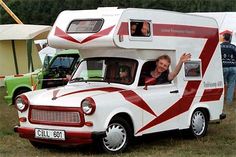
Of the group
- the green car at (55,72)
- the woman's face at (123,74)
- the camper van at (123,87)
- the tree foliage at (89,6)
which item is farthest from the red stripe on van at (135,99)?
the tree foliage at (89,6)

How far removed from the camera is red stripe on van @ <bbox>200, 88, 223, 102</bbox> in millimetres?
9773

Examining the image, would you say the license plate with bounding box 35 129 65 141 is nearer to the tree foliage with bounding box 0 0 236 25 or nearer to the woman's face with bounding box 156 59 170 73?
the woman's face with bounding box 156 59 170 73

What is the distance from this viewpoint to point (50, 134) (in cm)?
792

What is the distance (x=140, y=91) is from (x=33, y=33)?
439 inches

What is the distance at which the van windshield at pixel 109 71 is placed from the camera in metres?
8.71

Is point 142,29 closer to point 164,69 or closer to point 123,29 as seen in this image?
point 123,29

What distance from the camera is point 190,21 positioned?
31.6 feet

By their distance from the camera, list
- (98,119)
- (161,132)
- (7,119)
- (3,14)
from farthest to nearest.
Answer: (3,14)
(7,119)
(161,132)
(98,119)

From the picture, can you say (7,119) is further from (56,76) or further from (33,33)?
(33,33)

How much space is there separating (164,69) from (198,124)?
1.35 metres

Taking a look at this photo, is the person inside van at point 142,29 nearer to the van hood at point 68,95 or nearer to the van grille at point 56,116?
the van hood at point 68,95

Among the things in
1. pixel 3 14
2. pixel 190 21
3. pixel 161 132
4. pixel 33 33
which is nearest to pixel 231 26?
pixel 33 33

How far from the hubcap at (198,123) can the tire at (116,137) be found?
1.84 metres

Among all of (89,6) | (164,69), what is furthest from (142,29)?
(89,6)
